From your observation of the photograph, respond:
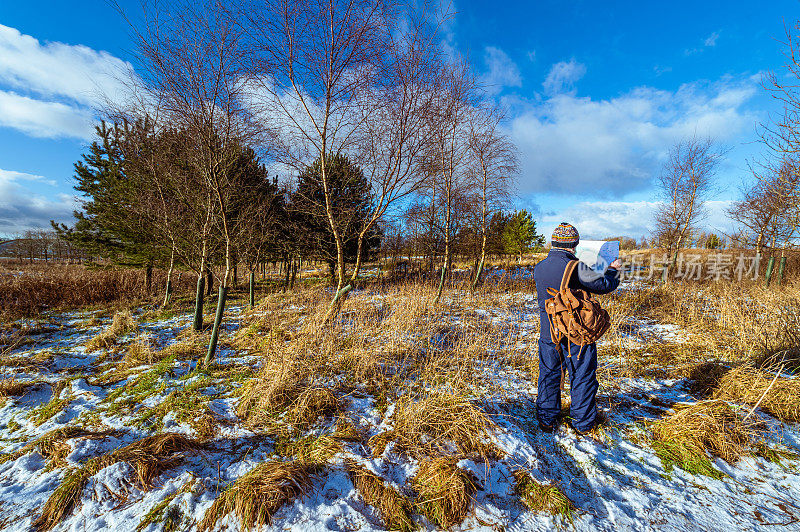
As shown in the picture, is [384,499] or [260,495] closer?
[260,495]

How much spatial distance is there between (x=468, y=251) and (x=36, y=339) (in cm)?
1863

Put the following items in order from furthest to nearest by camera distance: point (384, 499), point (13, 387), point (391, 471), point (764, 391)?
1. point (13, 387)
2. point (764, 391)
3. point (391, 471)
4. point (384, 499)

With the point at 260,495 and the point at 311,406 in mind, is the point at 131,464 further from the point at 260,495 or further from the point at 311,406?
the point at 311,406

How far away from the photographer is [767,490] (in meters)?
2.13

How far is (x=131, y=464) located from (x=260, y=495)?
3.69 feet

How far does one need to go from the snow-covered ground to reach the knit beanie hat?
6.07ft

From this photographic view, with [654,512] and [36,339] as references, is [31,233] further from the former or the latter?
[654,512]

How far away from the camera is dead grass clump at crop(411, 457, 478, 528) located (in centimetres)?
187

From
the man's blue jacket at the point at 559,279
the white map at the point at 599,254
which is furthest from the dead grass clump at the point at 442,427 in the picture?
the white map at the point at 599,254

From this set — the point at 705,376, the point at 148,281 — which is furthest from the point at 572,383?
the point at 148,281

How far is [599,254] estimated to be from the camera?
257 centimetres

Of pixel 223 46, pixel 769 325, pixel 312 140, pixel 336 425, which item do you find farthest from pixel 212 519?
pixel 769 325

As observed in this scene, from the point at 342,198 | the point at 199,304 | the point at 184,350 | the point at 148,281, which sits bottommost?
the point at 148,281

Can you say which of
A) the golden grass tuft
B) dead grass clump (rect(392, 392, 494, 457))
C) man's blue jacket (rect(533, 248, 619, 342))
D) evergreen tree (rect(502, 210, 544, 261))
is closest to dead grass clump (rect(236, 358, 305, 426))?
dead grass clump (rect(392, 392, 494, 457))
